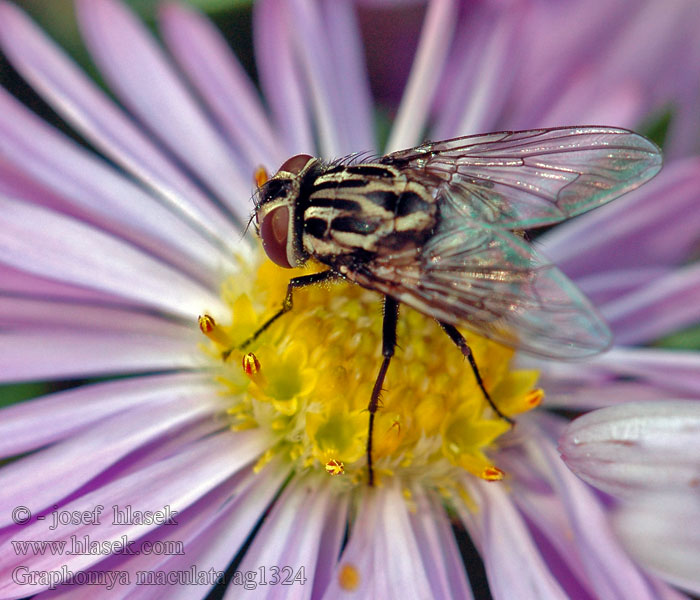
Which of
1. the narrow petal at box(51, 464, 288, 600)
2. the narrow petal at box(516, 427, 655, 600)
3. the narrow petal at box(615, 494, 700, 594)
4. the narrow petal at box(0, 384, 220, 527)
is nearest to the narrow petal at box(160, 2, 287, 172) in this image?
the narrow petal at box(0, 384, 220, 527)

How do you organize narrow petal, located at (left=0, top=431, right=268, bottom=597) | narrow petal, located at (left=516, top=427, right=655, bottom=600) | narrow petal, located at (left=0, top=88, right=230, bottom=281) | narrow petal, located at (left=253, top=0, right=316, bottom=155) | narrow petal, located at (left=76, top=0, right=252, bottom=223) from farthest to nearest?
1. narrow petal, located at (left=253, top=0, right=316, bottom=155)
2. narrow petal, located at (left=76, top=0, right=252, bottom=223)
3. narrow petal, located at (left=0, top=88, right=230, bottom=281)
4. narrow petal, located at (left=516, top=427, right=655, bottom=600)
5. narrow petal, located at (left=0, top=431, right=268, bottom=597)

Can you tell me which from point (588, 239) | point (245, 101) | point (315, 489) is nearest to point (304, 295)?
point (315, 489)

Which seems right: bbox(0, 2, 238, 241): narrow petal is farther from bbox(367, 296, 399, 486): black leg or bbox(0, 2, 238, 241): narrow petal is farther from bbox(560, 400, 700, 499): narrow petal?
bbox(560, 400, 700, 499): narrow petal

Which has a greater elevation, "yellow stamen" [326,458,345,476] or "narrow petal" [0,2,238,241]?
"narrow petal" [0,2,238,241]

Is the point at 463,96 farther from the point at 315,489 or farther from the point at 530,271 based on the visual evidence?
the point at 315,489

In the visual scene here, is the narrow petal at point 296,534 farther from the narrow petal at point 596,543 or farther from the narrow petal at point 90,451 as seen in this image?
the narrow petal at point 596,543

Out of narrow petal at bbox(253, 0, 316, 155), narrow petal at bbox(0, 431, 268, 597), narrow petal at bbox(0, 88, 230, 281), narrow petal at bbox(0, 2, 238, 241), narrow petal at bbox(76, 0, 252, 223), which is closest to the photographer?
narrow petal at bbox(0, 431, 268, 597)

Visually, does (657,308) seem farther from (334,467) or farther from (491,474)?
(334,467)

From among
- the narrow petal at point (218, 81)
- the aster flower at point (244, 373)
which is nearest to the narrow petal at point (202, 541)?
the aster flower at point (244, 373)
